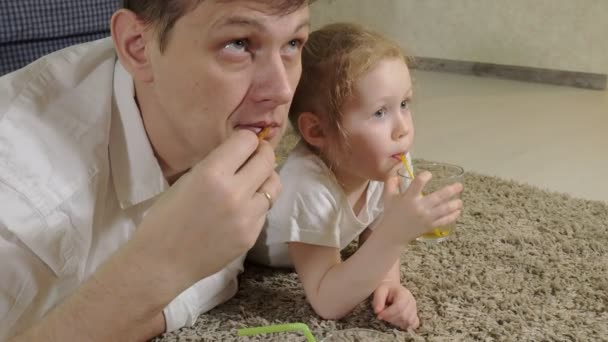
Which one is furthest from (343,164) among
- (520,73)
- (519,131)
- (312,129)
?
(520,73)

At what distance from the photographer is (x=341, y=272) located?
3.22ft

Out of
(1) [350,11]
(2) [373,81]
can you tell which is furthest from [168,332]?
(1) [350,11]

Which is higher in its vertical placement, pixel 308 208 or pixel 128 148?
pixel 128 148

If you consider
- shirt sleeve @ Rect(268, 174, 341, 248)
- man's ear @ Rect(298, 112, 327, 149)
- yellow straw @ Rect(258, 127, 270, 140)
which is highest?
yellow straw @ Rect(258, 127, 270, 140)

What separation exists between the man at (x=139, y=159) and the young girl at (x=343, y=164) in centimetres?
23

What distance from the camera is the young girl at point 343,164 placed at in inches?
38.6

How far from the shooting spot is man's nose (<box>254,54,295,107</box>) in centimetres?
72

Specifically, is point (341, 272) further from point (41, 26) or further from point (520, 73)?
point (520, 73)

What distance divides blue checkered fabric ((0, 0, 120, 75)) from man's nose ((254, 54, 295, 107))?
0.97m

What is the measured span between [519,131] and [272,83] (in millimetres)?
1716

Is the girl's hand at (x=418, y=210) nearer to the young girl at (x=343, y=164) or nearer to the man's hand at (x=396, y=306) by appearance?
the young girl at (x=343, y=164)

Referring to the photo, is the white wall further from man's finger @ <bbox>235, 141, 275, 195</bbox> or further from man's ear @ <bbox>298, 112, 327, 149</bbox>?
man's finger @ <bbox>235, 141, 275, 195</bbox>

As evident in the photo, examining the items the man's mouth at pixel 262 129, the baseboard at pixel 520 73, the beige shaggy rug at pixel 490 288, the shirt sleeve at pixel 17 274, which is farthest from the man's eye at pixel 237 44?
the baseboard at pixel 520 73

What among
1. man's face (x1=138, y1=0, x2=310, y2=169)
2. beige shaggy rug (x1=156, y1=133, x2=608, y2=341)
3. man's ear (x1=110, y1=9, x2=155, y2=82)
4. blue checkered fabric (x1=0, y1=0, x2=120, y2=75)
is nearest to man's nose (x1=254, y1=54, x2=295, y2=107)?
man's face (x1=138, y1=0, x2=310, y2=169)
